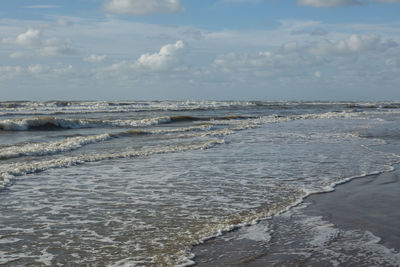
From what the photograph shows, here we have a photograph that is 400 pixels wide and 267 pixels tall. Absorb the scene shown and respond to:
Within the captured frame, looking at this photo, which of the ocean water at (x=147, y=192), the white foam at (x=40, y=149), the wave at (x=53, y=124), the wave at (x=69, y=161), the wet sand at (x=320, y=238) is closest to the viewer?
the wet sand at (x=320, y=238)

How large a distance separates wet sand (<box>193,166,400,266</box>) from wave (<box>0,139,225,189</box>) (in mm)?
5769

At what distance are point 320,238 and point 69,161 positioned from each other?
8582mm

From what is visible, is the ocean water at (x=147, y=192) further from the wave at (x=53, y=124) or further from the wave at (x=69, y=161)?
the wave at (x=53, y=124)

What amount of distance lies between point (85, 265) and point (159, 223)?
5.66 feet

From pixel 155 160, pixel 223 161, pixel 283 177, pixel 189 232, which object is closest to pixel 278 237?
pixel 189 232

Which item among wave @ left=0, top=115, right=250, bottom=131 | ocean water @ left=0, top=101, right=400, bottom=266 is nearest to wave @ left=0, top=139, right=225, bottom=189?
ocean water @ left=0, top=101, right=400, bottom=266

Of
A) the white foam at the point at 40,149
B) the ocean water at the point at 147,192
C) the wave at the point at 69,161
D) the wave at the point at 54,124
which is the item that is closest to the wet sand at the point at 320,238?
the ocean water at the point at 147,192

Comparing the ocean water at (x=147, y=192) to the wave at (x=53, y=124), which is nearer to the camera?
the ocean water at (x=147, y=192)

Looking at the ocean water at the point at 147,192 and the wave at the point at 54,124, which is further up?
the wave at the point at 54,124

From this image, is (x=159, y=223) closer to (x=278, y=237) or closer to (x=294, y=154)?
(x=278, y=237)

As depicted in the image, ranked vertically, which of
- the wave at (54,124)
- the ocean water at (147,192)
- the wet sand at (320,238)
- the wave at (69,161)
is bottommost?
the wet sand at (320,238)

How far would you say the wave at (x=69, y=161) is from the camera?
10046mm

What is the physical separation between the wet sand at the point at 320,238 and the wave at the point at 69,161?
5769 millimetres

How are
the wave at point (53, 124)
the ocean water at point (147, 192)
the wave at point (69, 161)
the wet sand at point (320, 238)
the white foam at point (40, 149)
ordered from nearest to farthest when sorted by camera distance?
the wet sand at point (320, 238) < the ocean water at point (147, 192) < the wave at point (69, 161) < the white foam at point (40, 149) < the wave at point (53, 124)
